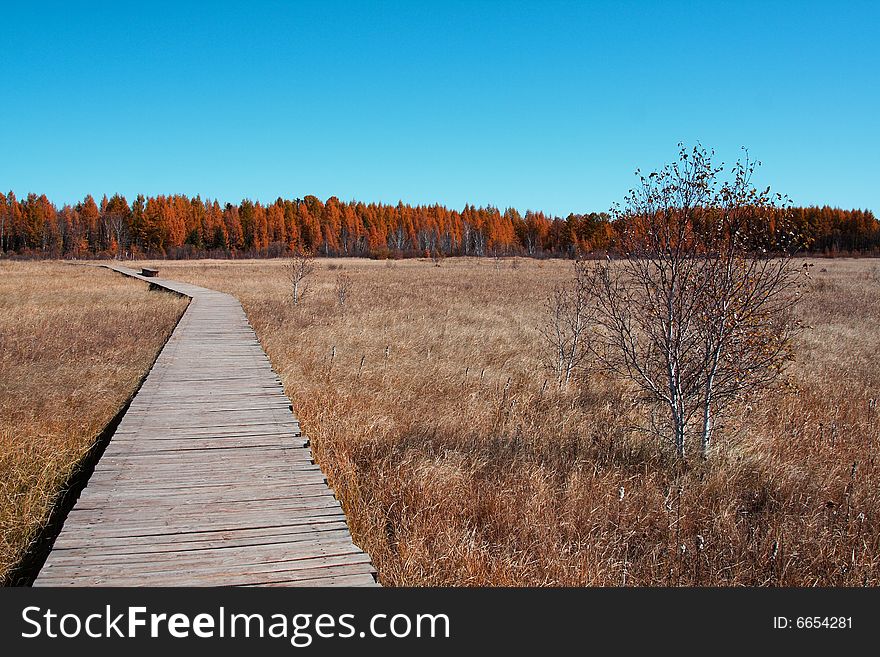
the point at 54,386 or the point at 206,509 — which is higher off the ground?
the point at 54,386

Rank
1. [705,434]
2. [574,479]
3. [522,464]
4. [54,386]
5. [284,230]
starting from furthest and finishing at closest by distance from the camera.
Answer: [284,230], [54,386], [705,434], [522,464], [574,479]

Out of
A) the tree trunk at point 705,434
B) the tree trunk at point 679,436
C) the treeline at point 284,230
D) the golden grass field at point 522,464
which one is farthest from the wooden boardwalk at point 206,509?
the treeline at point 284,230

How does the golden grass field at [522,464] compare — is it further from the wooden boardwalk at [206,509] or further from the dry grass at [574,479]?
the wooden boardwalk at [206,509]

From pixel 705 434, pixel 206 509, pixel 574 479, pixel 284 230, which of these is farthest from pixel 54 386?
pixel 284 230

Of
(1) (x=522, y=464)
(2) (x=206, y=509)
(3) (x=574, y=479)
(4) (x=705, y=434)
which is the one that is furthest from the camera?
(4) (x=705, y=434)

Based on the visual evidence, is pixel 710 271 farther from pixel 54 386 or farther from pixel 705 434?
pixel 54 386

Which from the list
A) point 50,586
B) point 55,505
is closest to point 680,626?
point 50,586

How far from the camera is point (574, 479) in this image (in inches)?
181

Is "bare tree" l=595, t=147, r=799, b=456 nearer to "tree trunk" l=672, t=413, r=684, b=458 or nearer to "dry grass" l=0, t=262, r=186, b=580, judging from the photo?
"tree trunk" l=672, t=413, r=684, b=458

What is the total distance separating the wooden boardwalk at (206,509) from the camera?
285cm

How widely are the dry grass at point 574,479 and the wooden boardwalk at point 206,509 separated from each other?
42 cm

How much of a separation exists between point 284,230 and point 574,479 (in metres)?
96.5

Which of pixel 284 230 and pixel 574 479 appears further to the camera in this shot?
pixel 284 230

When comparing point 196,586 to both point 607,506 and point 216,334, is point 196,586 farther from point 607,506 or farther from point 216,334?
point 216,334
